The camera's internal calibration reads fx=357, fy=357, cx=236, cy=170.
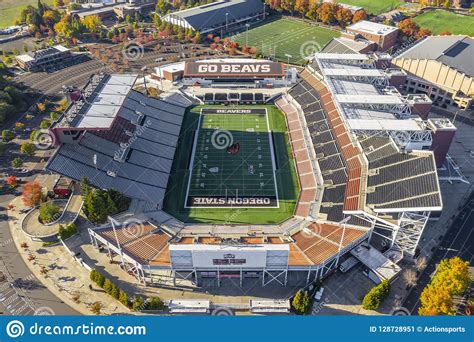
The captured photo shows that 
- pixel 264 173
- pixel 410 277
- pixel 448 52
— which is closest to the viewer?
pixel 410 277

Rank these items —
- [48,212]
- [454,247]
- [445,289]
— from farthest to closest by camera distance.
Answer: [48,212] < [454,247] < [445,289]

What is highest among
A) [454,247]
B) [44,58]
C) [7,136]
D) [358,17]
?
[358,17]

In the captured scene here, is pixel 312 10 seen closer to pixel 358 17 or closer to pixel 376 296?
pixel 358 17

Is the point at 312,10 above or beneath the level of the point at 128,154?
above

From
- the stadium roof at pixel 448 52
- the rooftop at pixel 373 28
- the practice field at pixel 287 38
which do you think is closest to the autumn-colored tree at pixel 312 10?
the practice field at pixel 287 38

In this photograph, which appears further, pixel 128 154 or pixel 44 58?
pixel 44 58

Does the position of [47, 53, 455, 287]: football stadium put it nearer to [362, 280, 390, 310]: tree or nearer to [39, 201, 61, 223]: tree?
[362, 280, 390, 310]: tree

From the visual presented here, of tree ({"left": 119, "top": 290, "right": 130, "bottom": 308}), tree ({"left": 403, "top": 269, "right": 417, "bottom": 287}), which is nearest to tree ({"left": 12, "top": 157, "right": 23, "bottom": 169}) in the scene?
tree ({"left": 119, "top": 290, "right": 130, "bottom": 308})

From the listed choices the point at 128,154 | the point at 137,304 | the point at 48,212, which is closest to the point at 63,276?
the point at 48,212
